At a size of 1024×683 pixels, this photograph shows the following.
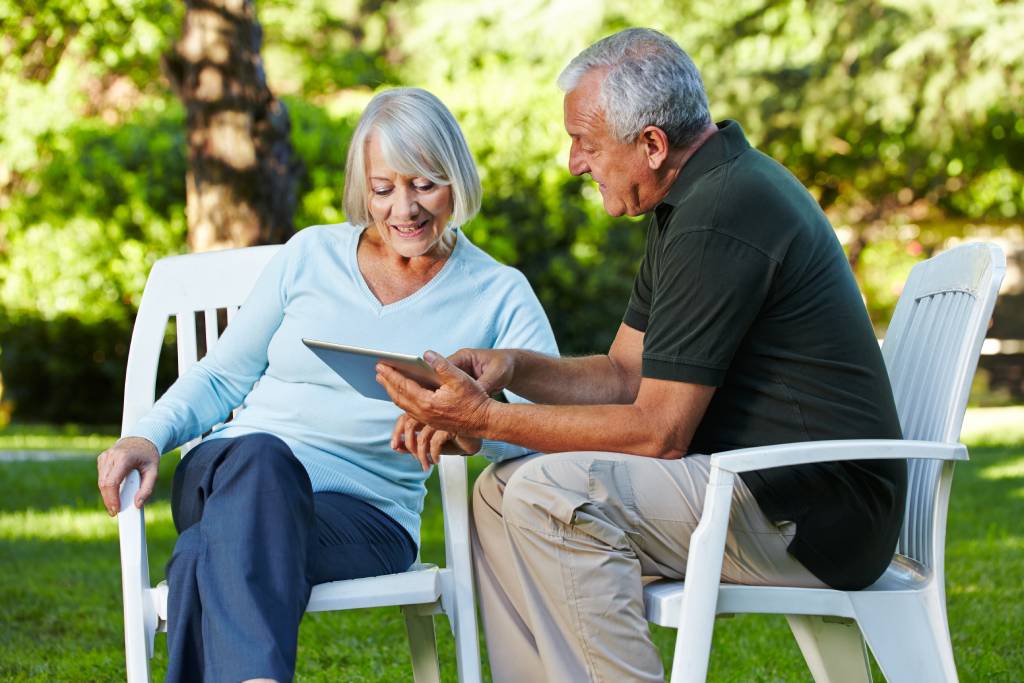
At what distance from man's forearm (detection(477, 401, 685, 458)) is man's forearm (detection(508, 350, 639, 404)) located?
33cm

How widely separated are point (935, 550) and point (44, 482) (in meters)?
6.02

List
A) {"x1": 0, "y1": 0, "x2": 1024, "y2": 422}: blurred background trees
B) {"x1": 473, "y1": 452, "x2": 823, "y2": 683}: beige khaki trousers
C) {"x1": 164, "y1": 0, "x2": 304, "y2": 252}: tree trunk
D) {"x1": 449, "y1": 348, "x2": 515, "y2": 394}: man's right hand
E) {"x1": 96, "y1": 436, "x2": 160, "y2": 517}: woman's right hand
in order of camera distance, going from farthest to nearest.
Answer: {"x1": 0, "y1": 0, "x2": 1024, "y2": 422}: blurred background trees, {"x1": 164, "y1": 0, "x2": 304, "y2": 252}: tree trunk, {"x1": 449, "y1": 348, "x2": 515, "y2": 394}: man's right hand, {"x1": 96, "y1": 436, "x2": 160, "y2": 517}: woman's right hand, {"x1": 473, "y1": 452, "x2": 823, "y2": 683}: beige khaki trousers

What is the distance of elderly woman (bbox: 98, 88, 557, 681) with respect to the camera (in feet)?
8.96

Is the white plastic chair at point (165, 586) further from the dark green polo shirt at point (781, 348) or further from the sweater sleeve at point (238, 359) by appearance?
the dark green polo shirt at point (781, 348)

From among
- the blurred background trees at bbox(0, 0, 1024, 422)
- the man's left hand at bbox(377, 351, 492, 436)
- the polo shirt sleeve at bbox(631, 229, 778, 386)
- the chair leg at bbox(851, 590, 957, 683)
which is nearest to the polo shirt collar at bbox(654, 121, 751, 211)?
the polo shirt sleeve at bbox(631, 229, 778, 386)

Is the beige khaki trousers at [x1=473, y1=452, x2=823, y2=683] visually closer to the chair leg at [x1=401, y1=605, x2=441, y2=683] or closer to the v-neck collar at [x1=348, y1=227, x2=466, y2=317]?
the chair leg at [x1=401, y1=605, x2=441, y2=683]

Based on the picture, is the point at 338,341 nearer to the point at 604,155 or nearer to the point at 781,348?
the point at 604,155

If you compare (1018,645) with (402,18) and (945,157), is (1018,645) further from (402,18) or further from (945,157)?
(402,18)

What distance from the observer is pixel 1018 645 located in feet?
12.8

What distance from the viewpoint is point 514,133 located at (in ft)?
33.3

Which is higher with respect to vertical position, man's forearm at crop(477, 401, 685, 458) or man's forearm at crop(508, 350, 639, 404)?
man's forearm at crop(508, 350, 639, 404)

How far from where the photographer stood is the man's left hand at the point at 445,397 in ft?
8.36

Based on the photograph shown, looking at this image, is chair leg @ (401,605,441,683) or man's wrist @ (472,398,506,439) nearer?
man's wrist @ (472,398,506,439)

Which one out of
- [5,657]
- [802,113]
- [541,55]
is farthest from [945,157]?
[5,657]
